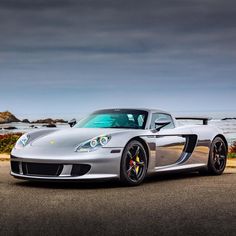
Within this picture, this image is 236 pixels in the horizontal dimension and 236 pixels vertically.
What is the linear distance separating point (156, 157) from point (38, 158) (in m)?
2.16

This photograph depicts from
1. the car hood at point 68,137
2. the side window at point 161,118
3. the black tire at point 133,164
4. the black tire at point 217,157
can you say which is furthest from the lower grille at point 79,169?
the black tire at point 217,157

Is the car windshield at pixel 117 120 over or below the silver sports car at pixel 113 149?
over

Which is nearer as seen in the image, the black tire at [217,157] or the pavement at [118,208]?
the pavement at [118,208]

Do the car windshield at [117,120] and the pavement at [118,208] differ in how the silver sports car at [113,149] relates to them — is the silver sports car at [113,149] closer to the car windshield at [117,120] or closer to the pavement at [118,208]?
the car windshield at [117,120]

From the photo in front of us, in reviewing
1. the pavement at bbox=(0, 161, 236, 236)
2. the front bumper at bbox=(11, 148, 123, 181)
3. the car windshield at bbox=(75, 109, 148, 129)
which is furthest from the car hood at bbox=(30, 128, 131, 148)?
the pavement at bbox=(0, 161, 236, 236)

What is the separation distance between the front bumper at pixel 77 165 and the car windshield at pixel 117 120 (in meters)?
1.20

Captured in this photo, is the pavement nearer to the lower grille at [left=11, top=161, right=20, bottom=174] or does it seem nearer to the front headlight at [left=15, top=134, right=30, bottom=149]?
the lower grille at [left=11, top=161, right=20, bottom=174]

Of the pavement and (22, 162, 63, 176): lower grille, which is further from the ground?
(22, 162, 63, 176): lower grille

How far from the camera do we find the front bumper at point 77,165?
977cm

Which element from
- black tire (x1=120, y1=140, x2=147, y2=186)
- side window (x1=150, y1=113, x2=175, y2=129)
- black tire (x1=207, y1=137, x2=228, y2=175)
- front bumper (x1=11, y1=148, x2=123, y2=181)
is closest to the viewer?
front bumper (x1=11, y1=148, x2=123, y2=181)

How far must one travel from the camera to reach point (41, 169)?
9.96 meters

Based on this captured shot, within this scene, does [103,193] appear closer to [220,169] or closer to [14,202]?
[14,202]

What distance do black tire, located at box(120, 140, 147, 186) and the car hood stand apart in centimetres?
37

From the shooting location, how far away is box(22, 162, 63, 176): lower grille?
982 cm
